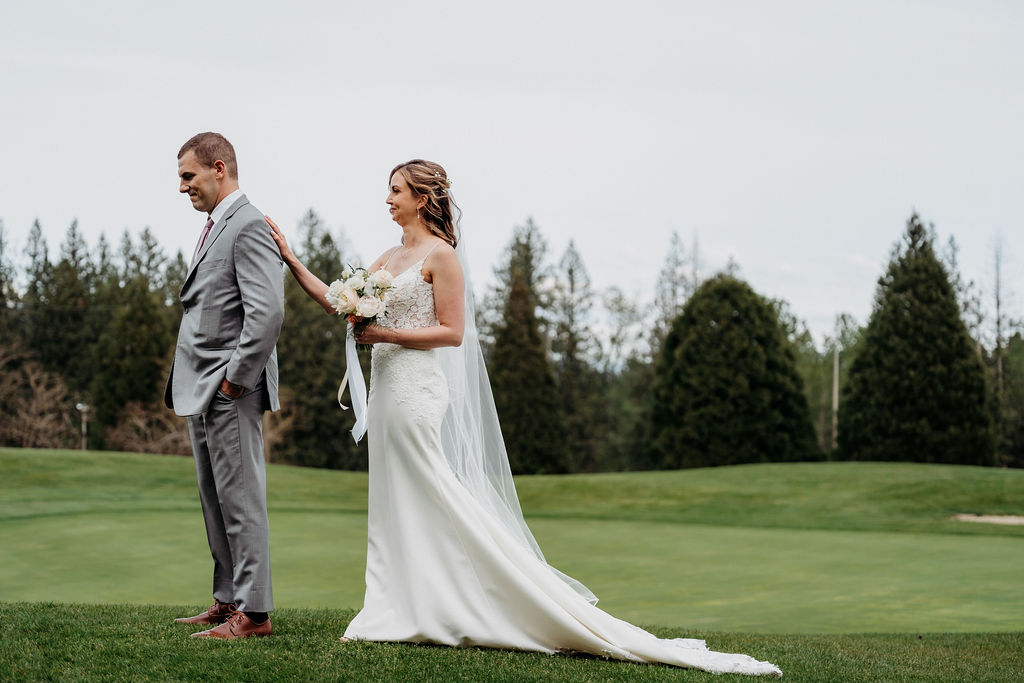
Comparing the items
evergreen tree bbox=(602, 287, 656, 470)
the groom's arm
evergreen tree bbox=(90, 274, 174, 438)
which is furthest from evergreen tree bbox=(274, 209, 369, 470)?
the groom's arm

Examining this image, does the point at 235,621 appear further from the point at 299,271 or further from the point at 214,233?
the point at 214,233

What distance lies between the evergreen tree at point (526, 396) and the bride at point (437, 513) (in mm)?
26967

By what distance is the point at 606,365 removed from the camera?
154 feet

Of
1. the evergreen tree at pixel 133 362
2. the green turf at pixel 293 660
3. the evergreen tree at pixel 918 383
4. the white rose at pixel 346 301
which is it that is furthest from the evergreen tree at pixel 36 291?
the white rose at pixel 346 301

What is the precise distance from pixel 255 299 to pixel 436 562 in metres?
1.43

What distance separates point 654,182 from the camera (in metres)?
43.1

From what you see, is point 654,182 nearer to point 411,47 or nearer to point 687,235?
point 687,235

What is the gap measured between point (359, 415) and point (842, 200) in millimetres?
36540

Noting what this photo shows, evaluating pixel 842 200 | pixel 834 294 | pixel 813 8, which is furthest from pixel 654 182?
pixel 813 8

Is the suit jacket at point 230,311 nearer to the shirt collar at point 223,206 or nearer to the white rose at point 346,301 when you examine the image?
the shirt collar at point 223,206

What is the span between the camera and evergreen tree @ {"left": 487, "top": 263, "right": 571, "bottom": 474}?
32375mm

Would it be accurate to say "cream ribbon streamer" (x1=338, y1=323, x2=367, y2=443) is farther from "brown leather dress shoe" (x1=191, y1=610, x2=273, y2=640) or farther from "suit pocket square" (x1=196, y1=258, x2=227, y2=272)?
"brown leather dress shoe" (x1=191, y1=610, x2=273, y2=640)

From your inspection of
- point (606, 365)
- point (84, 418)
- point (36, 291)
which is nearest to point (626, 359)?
point (606, 365)

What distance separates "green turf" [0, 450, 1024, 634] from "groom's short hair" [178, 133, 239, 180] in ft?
14.1
